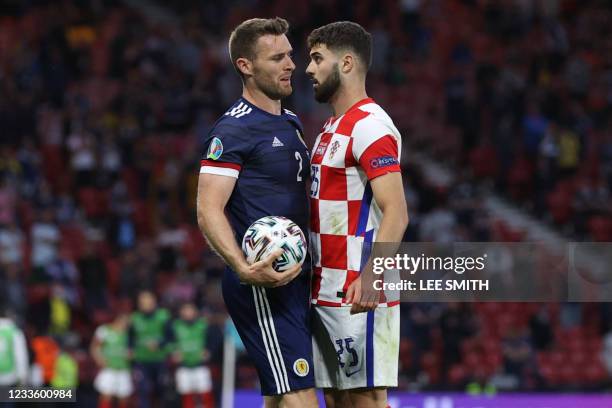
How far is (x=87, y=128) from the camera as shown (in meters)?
16.2

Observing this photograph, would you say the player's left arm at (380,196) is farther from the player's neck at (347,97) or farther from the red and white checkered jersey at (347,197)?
the player's neck at (347,97)

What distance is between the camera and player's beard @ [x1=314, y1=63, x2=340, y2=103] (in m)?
5.56

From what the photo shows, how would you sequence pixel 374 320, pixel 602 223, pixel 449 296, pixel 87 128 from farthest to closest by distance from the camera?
1. pixel 87 128
2. pixel 602 223
3. pixel 449 296
4. pixel 374 320

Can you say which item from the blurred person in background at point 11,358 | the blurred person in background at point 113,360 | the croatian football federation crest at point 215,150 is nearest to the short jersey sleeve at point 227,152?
the croatian football federation crest at point 215,150

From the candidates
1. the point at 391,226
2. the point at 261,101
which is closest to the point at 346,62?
the point at 261,101

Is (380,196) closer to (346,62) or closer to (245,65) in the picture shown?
(346,62)

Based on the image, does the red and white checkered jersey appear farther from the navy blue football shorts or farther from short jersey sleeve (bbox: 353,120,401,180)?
the navy blue football shorts

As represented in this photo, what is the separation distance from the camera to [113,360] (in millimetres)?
13438

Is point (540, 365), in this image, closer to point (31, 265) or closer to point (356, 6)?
point (31, 265)

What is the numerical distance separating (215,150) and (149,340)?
28.6 ft

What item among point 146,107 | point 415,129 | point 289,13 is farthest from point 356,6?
point 146,107

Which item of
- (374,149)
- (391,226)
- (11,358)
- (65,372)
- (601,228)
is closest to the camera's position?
(391,226)

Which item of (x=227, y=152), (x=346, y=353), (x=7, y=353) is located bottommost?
(x=346, y=353)

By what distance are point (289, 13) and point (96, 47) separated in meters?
3.28
